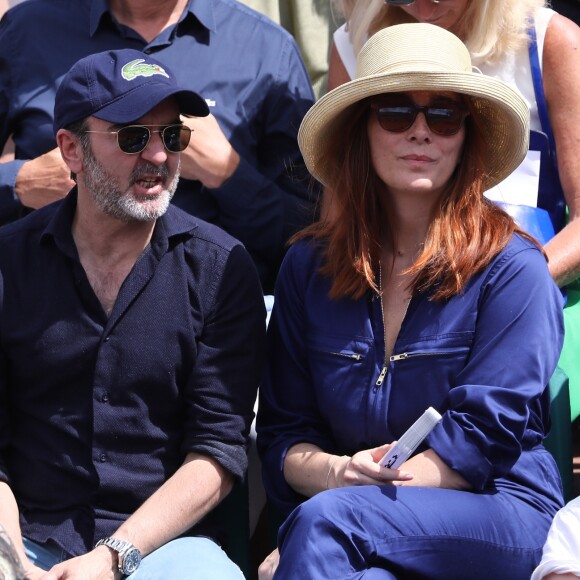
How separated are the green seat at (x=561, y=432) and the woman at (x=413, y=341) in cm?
26

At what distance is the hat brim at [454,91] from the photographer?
3020 millimetres

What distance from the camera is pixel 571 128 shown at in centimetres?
367

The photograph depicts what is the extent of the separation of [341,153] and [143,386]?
0.82m

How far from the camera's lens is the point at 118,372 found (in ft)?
10.4

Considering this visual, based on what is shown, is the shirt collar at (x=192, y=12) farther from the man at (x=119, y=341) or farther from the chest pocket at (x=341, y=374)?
the chest pocket at (x=341, y=374)

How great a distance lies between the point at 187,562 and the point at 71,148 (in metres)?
1.14

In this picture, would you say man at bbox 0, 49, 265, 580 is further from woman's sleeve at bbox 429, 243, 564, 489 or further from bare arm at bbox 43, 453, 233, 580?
woman's sleeve at bbox 429, 243, 564, 489

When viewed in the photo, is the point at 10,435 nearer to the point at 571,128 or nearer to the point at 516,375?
the point at 516,375

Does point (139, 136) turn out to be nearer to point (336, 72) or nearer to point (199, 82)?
point (199, 82)

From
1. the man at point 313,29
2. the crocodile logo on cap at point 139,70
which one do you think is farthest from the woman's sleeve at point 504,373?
the man at point 313,29

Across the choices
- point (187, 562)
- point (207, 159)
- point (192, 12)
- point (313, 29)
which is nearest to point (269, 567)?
point (187, 562)

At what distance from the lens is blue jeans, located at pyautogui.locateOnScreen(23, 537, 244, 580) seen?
9.70ft

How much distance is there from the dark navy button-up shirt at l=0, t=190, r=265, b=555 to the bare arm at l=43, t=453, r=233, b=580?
0.17 ft

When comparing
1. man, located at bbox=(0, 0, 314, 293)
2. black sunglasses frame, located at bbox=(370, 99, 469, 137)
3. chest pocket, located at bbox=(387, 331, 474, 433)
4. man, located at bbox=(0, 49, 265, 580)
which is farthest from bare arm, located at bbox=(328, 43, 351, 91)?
chest pocket, located at bbox=(387, 331, 474, 433)
